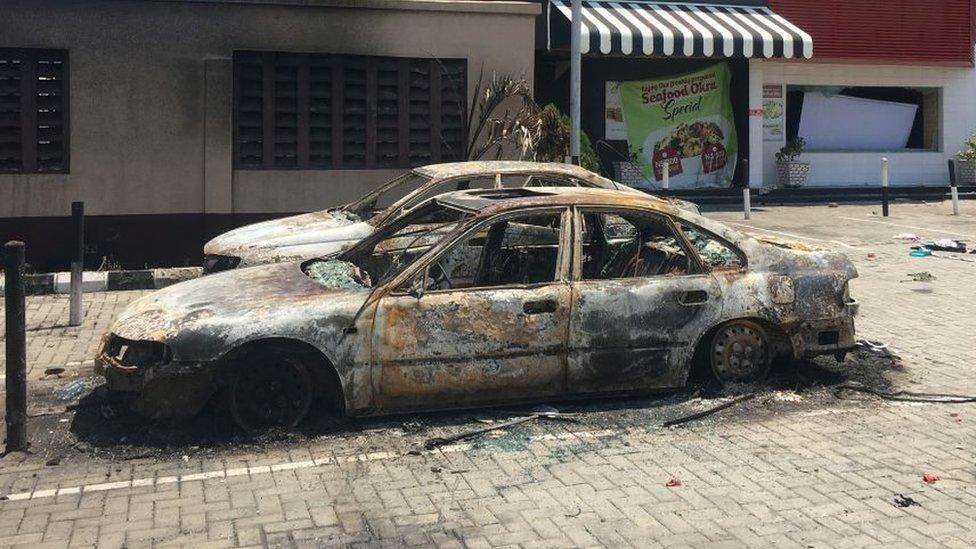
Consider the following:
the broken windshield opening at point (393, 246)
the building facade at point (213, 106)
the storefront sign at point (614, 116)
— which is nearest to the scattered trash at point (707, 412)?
the broken windshield opening at point (393, 246)

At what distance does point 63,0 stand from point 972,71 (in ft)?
70.6

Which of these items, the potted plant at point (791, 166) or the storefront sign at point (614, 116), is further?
the potted plant at point (791, 166)

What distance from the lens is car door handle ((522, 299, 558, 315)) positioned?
657 centimetres

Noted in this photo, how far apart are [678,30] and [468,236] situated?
51.2ft

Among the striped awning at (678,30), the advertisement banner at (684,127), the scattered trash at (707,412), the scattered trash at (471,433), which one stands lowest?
the scattered trash at (471,433)

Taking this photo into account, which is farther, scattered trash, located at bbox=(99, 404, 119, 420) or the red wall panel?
the red wall panel

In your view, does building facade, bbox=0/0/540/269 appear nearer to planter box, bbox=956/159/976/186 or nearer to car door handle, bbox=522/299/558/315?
car door handle, bbox=522/299/558/315

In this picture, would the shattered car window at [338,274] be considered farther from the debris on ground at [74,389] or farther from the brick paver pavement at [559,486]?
the debris on ground at [74,389]

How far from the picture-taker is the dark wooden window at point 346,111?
Result: 13648 mm

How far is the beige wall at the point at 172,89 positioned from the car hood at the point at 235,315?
6942 mm

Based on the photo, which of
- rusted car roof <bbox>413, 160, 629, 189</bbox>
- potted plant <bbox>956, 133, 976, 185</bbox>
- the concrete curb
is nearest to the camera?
rusted car roof <bbox>413, 160, 629, 189</bbox>

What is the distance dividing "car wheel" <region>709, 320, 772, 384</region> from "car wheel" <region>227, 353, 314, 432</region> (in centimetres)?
271

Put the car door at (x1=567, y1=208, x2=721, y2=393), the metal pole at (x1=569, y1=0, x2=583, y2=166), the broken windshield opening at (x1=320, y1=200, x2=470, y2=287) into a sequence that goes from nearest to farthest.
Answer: the car door at (x1=567, y1=208, x2=721, y2=393)
the broken windshield opening at (x1=320, y1=200, x2=470, y2=287)
the metal pole at (x1=569, y1=0, x2=583, y2=166)

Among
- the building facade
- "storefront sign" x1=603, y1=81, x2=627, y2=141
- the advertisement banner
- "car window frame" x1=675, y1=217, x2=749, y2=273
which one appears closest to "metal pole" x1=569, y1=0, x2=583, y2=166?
the building facade
